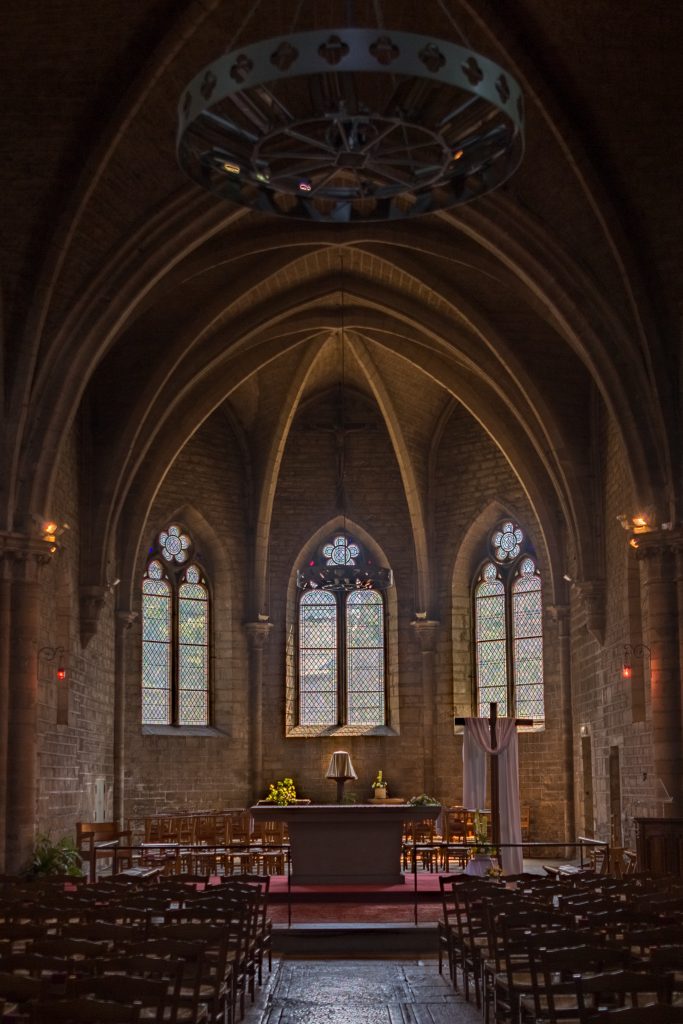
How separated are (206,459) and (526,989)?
20.8 meters

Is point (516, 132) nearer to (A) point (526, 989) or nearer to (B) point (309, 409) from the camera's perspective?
(A) point (526, 989)

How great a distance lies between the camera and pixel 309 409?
98.6ft

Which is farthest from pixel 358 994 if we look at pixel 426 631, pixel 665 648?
pixel 426 631

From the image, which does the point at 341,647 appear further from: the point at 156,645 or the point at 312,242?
the point at 312,242

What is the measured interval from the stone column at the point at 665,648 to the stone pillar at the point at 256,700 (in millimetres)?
11077

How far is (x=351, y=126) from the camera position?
41.5 ft

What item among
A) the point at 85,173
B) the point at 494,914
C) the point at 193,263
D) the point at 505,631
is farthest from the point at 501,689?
the point at 494,914

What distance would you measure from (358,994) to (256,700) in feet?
54.5

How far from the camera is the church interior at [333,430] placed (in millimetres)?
17266

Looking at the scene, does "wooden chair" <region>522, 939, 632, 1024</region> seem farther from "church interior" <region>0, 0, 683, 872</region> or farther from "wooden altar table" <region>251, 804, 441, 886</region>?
"wooden altar table" <region>251, 804, 441, 886</region>

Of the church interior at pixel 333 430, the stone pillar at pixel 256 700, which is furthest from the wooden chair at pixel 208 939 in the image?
the stone pillar at pixel 256 700

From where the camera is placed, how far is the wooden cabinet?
1709 cm

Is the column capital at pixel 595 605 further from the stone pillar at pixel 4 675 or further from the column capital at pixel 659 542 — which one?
the stone pillar at pixel 4 675

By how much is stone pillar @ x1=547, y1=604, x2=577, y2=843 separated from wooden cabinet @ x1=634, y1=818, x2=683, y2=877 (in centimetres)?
861
